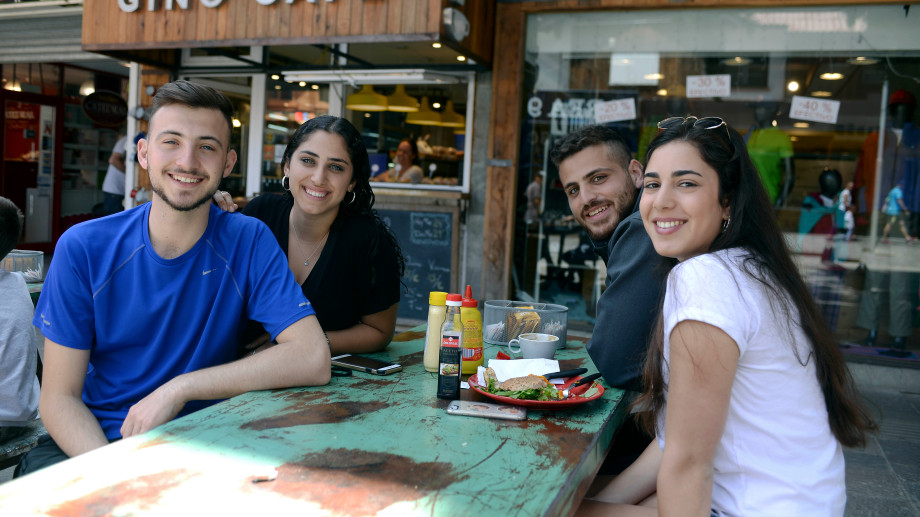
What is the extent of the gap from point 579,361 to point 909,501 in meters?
2.02

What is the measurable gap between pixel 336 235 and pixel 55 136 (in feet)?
33.9

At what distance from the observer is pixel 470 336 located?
2.30 metres

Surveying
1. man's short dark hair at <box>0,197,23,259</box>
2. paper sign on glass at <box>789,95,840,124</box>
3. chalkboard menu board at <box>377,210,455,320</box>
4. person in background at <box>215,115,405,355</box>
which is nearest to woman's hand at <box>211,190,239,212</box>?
person in background at <box>215,115,405,355</box>

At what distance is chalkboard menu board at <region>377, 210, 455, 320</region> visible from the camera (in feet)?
20.5

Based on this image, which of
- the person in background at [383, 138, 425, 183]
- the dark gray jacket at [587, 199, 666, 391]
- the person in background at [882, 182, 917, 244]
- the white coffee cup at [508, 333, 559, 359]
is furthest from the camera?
the person in background at [383, 138, 425, 183]

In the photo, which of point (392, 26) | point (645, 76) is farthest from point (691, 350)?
point (645, 76)

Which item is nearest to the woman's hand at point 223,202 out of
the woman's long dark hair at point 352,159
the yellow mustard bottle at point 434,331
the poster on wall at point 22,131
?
the woman's long dark hair at point 352,159

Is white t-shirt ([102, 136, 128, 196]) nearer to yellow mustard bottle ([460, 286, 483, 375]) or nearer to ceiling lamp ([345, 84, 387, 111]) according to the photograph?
ceiling lamp ([345, 84, 387, 111])

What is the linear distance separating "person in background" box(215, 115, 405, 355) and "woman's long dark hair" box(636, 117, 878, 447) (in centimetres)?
120

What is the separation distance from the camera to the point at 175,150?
2080 millimetres

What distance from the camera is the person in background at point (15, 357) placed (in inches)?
92.3

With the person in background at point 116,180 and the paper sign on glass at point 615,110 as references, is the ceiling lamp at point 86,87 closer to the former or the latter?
the person in background at point 116,180

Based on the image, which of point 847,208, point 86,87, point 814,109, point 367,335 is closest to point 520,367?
point 367,335

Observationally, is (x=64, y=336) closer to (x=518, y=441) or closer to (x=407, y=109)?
(x=518, y=441)
